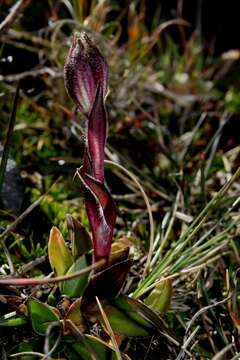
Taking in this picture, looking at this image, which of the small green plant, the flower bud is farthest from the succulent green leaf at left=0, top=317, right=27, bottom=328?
the flower bud

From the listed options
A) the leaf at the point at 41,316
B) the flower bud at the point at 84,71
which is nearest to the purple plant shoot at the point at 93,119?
the flower bud at the point at 84,71

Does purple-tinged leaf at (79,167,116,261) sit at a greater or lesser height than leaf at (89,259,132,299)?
greater

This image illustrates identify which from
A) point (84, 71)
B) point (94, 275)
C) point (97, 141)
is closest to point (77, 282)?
point (94, 275)

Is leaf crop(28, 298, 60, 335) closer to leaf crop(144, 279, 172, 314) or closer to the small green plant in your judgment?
the small green plant

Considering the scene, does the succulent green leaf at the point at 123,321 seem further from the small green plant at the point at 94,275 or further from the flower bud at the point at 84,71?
the flower bud at the point at 84,71

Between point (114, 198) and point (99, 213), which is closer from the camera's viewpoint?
point (99, 213)

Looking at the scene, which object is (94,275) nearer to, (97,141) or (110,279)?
(110,279)

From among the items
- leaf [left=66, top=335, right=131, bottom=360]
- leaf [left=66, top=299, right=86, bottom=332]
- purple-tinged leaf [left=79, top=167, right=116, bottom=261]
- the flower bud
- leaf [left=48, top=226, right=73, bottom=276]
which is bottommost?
leaf [left=66, top=335, right=131, bottom=360]

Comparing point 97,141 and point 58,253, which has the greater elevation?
point 97,141
